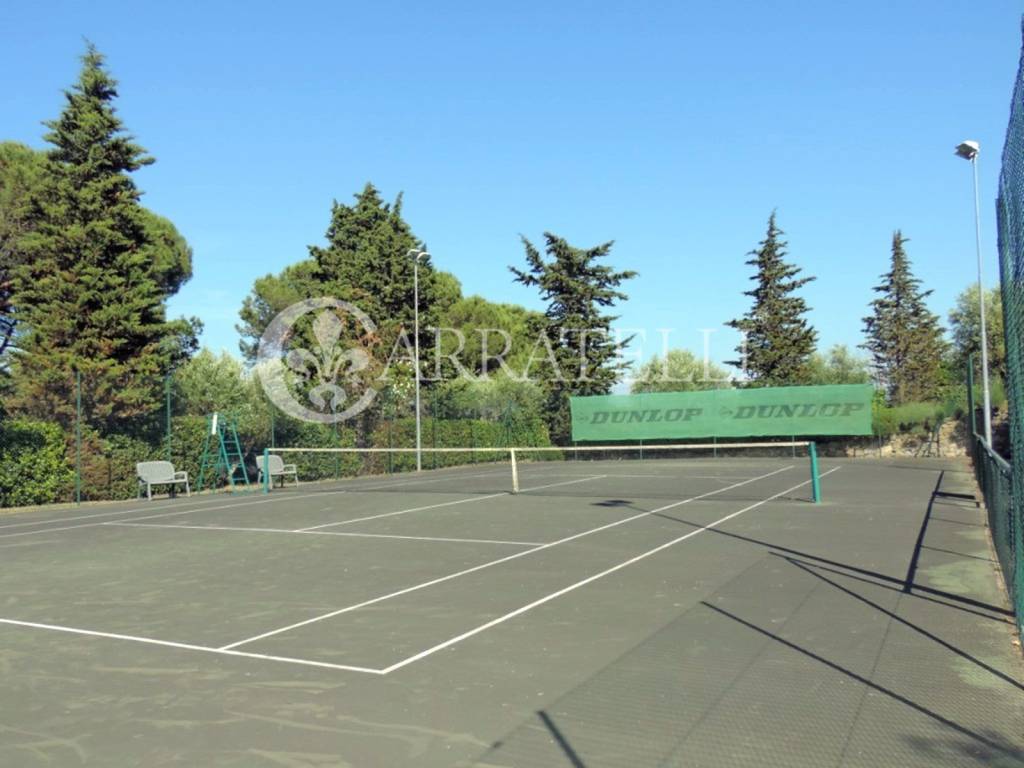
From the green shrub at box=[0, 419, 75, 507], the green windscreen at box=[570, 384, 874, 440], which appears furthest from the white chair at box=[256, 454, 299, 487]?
the green windscreen at box=[570, 384, 874, 440]

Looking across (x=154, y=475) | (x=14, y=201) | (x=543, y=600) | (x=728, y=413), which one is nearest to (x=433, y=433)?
(x=728, y=413)

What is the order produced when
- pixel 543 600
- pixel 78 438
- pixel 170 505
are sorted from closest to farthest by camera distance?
1. pixel 543 600
2. pixel 170 505
3. pixel 78 438

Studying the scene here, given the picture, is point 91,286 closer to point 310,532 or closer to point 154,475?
point 154,475

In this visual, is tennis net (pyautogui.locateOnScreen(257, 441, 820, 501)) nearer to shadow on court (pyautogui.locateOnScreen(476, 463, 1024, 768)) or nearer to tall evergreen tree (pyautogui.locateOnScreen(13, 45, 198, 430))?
tall evergreen tree (pyautogui.locateOnScreen(13, 45, 198, 430))

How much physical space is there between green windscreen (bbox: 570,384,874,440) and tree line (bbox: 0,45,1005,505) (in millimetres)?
2804

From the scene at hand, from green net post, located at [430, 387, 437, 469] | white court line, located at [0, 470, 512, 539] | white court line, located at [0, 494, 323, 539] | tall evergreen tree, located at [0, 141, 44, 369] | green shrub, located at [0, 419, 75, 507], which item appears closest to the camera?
white court line, located at [0, 494, 323, 539]

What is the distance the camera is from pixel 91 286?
869 inches

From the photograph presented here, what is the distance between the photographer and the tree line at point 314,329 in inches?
854

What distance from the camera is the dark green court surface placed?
13.8 ft

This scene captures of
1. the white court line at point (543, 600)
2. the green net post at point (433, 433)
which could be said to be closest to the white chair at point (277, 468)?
the green net post at point (433, 433)

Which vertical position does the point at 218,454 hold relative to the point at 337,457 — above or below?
above

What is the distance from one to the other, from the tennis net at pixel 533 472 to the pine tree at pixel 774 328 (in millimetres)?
8544

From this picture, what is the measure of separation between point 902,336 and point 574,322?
22958 mm

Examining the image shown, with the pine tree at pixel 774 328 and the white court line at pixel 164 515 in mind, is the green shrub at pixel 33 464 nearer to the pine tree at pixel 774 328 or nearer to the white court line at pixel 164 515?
the white court line at pixel 164 515
